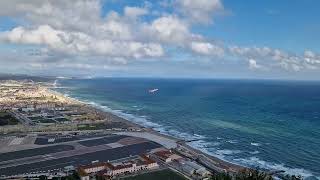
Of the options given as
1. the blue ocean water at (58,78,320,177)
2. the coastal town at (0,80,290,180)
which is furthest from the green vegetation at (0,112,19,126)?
the blue ocean water at (58,78,320,177)

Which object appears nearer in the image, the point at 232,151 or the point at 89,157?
the point at 89,157

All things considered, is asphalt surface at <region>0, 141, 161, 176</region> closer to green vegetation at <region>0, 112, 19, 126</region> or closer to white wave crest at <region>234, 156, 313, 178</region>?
white wave crest at <region>234, 156, 313, 178</region>

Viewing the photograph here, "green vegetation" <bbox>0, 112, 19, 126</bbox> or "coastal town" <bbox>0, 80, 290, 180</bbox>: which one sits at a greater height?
"green vegetation" <bbox>0, 112, 19, 126</bbox>

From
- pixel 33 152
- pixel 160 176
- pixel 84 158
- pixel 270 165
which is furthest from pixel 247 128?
pixel 33 152

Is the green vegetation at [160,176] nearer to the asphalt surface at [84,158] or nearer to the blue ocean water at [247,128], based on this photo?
the asphalt surface at [84,158]

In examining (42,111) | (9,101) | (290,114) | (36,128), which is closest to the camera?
(36,128)

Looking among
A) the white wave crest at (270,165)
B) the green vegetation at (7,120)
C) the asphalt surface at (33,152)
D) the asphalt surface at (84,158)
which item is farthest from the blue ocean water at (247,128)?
the green vegetation at (7,120)

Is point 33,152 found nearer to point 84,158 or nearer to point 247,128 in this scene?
point 84,158

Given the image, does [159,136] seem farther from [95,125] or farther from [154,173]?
[154,173]

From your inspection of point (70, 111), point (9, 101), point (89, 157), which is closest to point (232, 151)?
point (89, 157)
